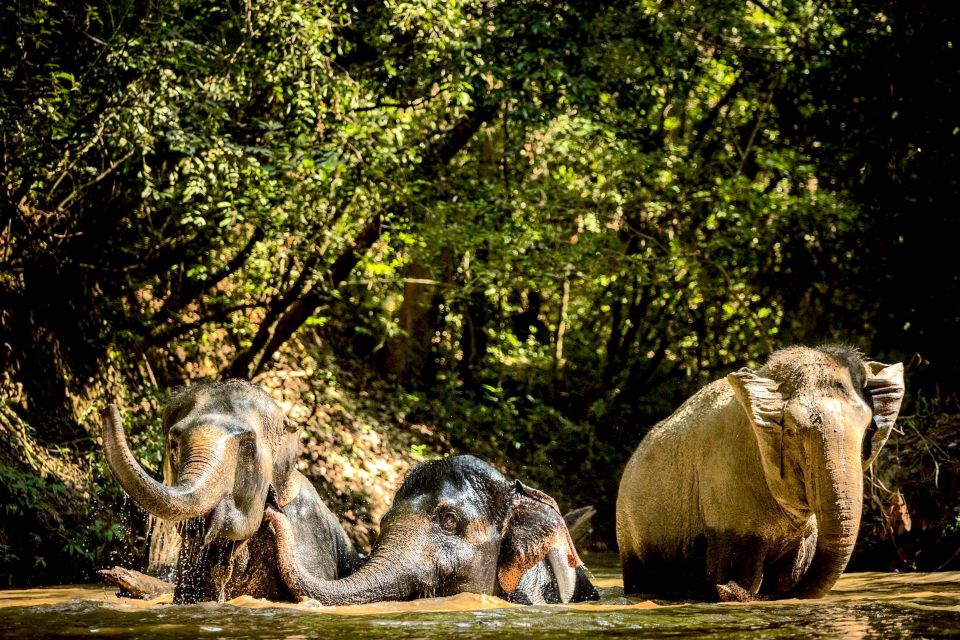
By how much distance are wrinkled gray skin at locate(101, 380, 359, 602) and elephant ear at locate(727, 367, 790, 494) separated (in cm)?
238

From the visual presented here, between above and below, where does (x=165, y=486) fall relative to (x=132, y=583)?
above

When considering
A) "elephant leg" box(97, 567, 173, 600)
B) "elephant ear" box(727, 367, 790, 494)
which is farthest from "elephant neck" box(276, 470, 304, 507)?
"elephant ear" box(727, 367, 790, 494)

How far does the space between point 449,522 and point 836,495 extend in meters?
1.96

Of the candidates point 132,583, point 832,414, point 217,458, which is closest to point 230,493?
point 217,458

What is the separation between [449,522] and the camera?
573 centimetres

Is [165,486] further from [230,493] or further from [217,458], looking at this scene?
[230,493]

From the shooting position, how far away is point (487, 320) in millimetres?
17375

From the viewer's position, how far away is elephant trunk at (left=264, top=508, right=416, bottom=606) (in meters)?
5.28

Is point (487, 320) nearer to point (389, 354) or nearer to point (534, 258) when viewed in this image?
point (389, 354)

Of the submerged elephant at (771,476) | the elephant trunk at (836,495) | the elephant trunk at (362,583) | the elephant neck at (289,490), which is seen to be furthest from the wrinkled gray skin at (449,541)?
the elephant trunk at (836,495)

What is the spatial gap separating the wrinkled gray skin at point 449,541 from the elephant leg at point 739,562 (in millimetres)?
860

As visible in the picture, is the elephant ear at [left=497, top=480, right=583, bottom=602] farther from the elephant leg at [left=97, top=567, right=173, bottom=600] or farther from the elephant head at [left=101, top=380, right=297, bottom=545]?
the elephant leg at [left=97, top=567, right=173, bottom=600]

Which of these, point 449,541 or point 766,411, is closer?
point 449,541

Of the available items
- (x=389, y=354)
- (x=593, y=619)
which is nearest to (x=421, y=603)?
(x=593, y=619)
